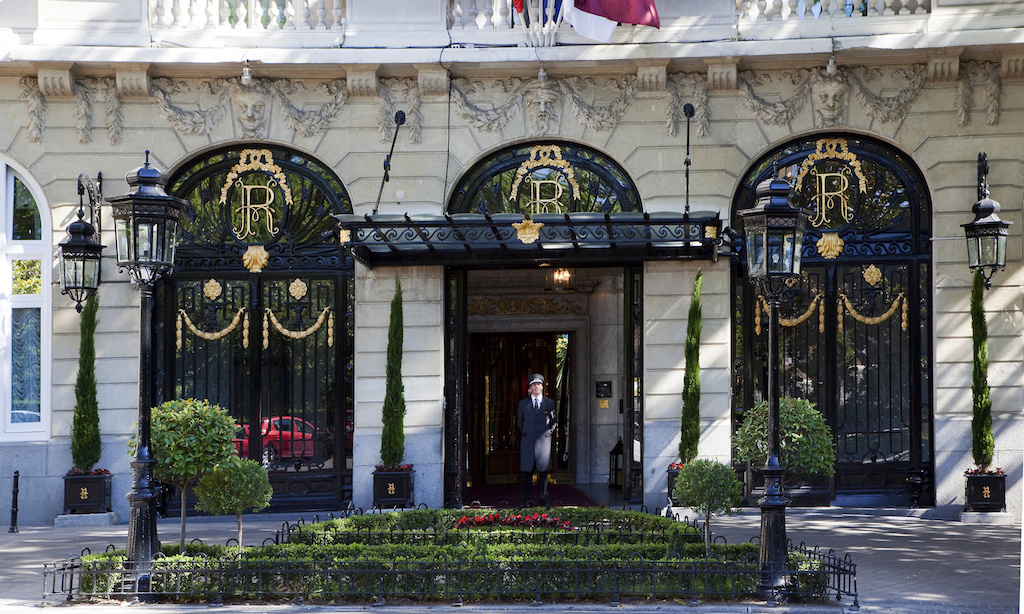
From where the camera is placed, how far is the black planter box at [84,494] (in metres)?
15.5

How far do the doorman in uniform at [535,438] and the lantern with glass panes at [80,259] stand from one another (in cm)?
658

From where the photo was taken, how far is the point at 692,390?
51.9 feet

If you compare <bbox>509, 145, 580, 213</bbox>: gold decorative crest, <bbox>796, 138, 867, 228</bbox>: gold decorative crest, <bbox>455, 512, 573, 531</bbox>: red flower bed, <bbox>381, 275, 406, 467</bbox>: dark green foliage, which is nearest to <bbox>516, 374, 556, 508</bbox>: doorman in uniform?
<bbox>381, 275, 406, 467</bbox>: dark green foliage

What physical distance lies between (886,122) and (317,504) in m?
10.5

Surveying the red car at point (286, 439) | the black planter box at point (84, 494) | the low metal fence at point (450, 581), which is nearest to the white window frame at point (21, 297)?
the black planter box at point (84, 494)

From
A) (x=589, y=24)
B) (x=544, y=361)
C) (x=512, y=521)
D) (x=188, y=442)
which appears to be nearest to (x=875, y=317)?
(x=589, y=24)

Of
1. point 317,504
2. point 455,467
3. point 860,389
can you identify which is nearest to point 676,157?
point 860,389

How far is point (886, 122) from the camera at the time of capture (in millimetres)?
16094

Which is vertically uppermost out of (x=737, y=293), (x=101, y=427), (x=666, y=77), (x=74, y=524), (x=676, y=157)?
(x=666, y=77)

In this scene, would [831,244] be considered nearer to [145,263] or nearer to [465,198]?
[465,198]

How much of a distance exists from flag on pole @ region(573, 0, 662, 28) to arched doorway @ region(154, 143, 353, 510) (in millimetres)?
4685

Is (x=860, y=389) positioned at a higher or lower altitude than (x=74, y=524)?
higher

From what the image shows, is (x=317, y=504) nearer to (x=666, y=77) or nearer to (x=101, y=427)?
(x=101, y=427)

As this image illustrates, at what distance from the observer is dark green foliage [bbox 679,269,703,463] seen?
1577 cm
